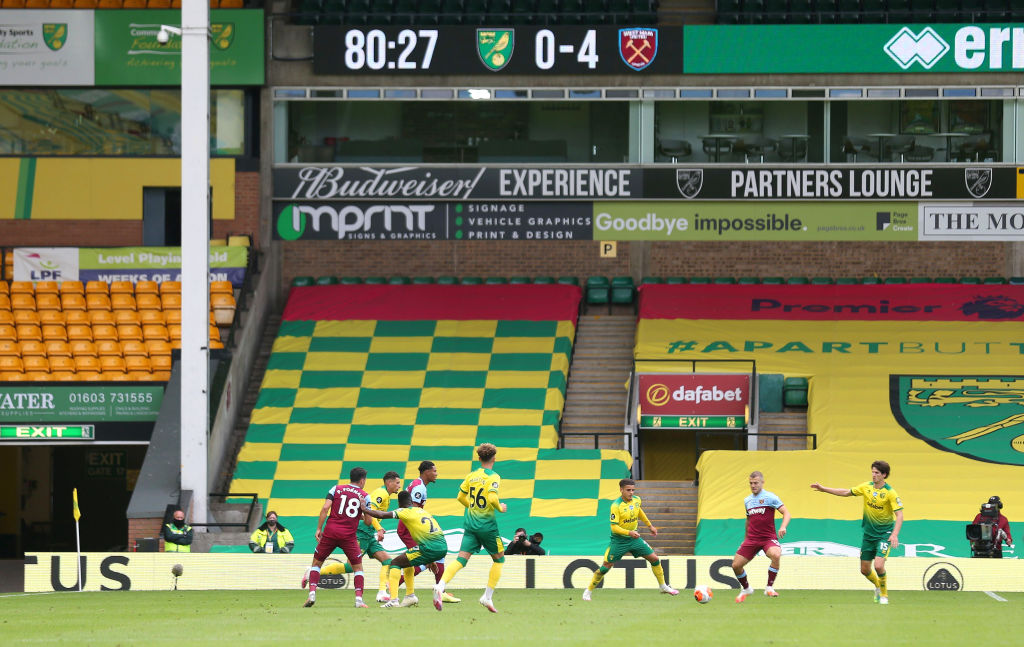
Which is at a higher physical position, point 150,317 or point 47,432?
point 150,317

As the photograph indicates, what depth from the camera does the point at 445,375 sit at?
27.9 metres

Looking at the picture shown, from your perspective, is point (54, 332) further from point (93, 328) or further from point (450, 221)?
point (450, 221)

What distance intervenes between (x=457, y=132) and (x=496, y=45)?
2057mm

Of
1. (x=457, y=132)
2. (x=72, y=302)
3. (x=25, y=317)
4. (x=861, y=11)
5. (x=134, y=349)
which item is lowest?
(x=134, y=349)

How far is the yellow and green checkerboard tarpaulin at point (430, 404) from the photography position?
24.1m

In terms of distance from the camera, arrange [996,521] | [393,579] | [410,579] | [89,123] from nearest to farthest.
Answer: [410,579], [393,579], [996,521], [89,123]

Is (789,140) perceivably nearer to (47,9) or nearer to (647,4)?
(647,4)

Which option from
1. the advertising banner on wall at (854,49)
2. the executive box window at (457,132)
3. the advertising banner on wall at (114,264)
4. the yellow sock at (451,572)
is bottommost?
the yellow sock at (451,572)

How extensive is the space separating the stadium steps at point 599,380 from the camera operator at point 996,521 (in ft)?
23.6

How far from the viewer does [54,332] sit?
88.6ft

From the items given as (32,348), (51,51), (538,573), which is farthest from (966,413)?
(51,51)

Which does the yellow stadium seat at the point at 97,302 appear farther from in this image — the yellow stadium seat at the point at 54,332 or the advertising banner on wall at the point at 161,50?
the advertising banner on wall at the point at 161,50

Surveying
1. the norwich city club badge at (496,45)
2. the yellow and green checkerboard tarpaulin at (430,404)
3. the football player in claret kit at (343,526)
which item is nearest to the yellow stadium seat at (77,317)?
the yellow and green checkerboard tarpaulin at (430,404)

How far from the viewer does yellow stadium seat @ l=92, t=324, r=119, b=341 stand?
27.0 metres
